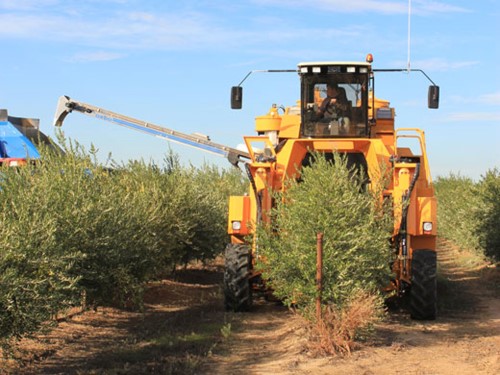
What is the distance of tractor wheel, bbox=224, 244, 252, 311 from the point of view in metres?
12.2

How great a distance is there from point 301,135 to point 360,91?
1.28m

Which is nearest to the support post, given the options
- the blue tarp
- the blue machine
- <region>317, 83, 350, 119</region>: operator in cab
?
<region>317, 83, 350, 119</region>: operator in cab

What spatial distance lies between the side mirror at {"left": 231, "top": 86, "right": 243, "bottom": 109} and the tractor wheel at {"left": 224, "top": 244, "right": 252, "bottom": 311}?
286 cm

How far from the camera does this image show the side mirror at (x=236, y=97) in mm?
13836

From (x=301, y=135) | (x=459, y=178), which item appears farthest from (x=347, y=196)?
(x=459, y=178)

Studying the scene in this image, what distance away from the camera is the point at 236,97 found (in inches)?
546

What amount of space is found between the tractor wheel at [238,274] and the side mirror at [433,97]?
170 inches

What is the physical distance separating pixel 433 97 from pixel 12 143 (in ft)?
33.5

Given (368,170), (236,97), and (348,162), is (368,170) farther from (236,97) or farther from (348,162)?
(236,97)

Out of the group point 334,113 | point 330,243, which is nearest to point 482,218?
point 334,113

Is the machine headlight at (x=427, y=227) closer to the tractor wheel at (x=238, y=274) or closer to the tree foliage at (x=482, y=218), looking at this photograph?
the tractor wheel at (x=238, y=274)

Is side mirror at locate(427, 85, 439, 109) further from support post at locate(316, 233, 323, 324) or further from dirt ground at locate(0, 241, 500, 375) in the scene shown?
support post at locate(316, 233, 323, 324)

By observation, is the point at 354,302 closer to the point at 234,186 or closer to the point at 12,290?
the point at 12,290

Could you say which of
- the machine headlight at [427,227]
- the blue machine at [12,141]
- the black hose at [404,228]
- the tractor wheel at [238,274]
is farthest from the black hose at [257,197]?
the blue machine at [12,141]
